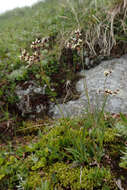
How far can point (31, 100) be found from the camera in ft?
10.9

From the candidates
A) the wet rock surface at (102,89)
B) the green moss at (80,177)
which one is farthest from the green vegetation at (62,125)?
the wet rock surface at (102,89)

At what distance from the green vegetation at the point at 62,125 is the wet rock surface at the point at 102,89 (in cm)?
22

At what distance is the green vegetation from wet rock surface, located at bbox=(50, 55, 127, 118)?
22cm

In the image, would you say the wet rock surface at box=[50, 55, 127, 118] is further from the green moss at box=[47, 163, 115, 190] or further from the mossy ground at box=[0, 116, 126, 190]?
the green moss at box=[47, 163, 115, 190]

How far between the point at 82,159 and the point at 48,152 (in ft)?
1.54

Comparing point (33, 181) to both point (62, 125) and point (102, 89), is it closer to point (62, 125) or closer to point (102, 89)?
point (62, 125)

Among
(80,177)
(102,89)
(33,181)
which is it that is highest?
(102,89)

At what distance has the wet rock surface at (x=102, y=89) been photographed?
283 centimetres

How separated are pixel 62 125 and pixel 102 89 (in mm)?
1067

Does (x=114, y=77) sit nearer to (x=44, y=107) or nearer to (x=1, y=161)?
(x=44, y=107)

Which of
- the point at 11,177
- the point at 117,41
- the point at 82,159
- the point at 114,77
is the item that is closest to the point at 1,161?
the point at 11,177

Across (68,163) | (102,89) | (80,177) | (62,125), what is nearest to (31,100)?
(62,125)

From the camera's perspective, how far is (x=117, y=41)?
12.0ft

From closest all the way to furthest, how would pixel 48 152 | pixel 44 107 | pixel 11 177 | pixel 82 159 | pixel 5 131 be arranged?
pixel 82 159 < pixel 11 177 < pixel 48 152 < pixel 5 131 < pixel 44 107
